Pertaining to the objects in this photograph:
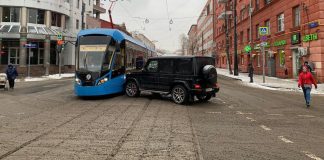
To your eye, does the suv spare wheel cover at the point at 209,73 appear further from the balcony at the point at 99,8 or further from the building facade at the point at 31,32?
the balcony at the point at 99,8

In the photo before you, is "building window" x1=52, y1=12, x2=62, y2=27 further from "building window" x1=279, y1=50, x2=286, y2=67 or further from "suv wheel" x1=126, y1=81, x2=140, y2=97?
"suv wheel" x1=126, y1=81, x2=140, y2=97

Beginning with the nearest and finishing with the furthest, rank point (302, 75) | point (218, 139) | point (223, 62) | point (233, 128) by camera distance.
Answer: point (218, 139) → point (233, 128) → point (302, 75) → point (223, 62)

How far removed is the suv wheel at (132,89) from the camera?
13.7 meters

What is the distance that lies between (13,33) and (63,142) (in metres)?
33.3

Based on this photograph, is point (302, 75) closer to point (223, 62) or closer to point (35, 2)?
point (35, 2)

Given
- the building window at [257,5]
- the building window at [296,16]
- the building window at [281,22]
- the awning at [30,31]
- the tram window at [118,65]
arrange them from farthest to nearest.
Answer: the building window at [257,5], the awning at [30,31], the building window at [281,22], the building window at [296,16], the tram window at [118,65]

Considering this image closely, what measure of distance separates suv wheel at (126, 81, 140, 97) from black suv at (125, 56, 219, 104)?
0.33 metres

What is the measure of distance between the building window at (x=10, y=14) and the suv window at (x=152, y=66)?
29696mm

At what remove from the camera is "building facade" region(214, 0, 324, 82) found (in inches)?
832

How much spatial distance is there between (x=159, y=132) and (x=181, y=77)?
16.8ft

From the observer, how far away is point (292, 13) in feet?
82.9

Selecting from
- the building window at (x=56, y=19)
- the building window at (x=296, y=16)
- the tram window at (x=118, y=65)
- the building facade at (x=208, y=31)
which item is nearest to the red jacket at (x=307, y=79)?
the tram window at (x=118, y=65)

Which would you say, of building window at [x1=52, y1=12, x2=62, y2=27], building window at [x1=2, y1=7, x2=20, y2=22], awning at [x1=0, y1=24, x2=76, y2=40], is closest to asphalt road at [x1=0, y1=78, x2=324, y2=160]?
awning at [x1=0, y1=24, x2=76, y2=40]

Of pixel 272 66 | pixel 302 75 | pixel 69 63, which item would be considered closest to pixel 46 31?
pixel 69 63
